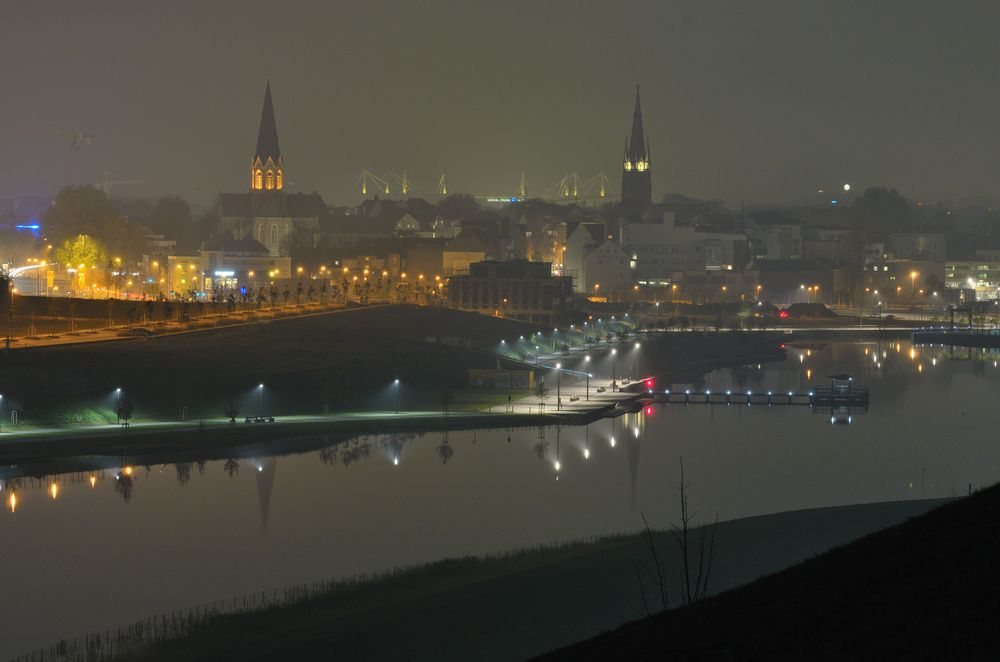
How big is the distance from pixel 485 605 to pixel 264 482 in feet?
39.0

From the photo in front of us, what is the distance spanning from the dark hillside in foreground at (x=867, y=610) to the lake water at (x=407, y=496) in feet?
29.1

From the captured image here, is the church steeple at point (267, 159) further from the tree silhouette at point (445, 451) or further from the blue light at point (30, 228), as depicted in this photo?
the tree silhouette at point (445, 451)

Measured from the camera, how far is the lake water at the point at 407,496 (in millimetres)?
21578

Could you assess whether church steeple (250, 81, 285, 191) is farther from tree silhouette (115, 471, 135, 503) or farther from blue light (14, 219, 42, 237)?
tree silhouette (115, 471, 135, 503)

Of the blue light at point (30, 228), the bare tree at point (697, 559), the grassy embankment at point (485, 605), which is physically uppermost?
the blue light at point (30, 228)

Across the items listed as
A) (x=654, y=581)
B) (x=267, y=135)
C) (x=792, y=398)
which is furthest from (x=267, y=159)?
(x=654, y=581)

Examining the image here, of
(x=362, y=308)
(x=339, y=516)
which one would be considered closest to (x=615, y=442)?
(x=339, y=516)

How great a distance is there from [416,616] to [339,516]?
8.24 metres

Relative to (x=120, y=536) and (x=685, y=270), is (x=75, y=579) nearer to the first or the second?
(x=120, y=536)

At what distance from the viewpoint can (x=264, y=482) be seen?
30.2 m

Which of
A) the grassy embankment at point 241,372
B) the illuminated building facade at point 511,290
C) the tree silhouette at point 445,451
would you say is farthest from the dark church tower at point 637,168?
the tree silhouette at point 445,451

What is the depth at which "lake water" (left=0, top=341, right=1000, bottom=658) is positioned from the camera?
21.6 meters

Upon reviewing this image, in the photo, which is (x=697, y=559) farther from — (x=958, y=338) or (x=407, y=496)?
(x=958, y=338)

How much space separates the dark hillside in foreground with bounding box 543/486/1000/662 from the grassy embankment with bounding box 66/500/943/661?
139 inches
